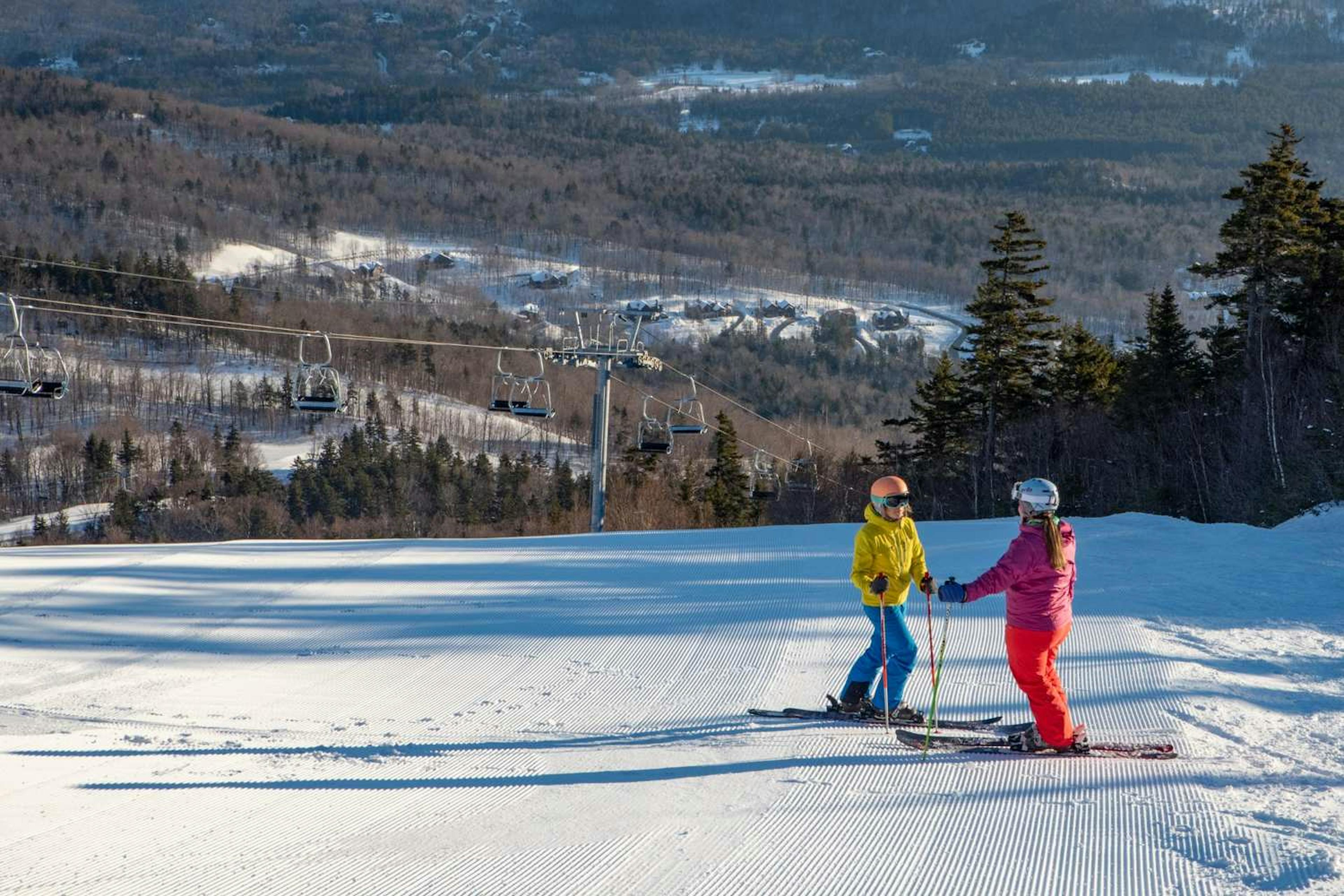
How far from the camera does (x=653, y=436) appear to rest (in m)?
23.7

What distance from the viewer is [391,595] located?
38.8 ft

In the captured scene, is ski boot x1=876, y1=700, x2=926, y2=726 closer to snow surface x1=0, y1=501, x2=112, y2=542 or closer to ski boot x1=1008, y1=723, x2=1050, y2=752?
ski boot x1=1008, y1=723, x2=1050, y2=752

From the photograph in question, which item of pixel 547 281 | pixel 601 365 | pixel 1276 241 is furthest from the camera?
pixel 547 281

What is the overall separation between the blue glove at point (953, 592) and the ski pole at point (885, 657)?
0.53 metres

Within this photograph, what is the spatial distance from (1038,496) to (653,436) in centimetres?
1718

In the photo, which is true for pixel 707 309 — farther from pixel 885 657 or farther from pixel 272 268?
pixel 885 657

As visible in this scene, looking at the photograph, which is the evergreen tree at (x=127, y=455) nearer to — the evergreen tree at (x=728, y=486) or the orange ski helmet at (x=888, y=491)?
the evergreen tree at (x=728, y=486)

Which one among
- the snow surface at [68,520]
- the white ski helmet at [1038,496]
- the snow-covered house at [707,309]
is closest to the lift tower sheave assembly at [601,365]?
the white ski helmet at [1038,496]

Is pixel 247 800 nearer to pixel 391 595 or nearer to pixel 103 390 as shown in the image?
pixel 391 595

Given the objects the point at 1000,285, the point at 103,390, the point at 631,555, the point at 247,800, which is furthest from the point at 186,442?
the point at 247,800

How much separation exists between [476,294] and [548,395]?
439 feet

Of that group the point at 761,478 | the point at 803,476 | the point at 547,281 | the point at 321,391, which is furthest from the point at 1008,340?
the point at 547,281

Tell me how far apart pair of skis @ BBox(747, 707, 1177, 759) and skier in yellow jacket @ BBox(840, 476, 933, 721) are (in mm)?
65

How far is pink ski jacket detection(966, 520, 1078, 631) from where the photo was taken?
6.62m
